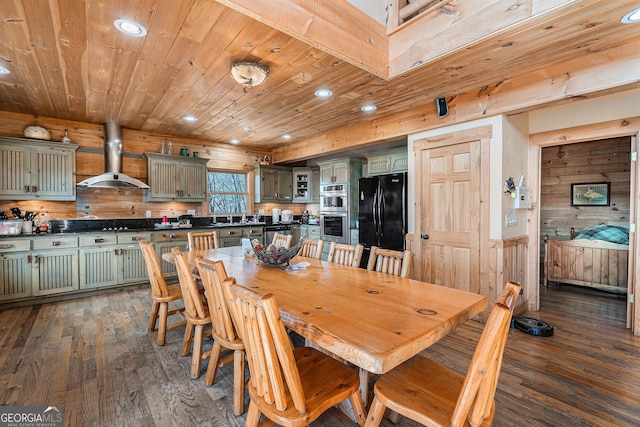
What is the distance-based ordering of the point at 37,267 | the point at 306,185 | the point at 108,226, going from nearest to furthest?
the point at 37,267
the point at 108,226
the point at 306,185

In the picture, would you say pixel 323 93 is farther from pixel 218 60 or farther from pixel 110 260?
pixel 110 260

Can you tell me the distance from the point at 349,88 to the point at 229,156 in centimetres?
365

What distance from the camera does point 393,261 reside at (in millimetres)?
2379

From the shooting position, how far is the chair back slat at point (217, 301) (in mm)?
1651

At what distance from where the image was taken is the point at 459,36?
219 cm

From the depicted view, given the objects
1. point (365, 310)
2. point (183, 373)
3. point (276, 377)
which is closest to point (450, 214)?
point (365, 310)

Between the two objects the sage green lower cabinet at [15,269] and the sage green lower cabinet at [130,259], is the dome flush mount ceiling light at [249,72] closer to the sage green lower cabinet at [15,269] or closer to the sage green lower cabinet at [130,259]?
the sage green lower cabinet at [130,259]

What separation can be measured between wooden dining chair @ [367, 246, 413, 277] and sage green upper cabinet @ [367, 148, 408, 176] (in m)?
2.60

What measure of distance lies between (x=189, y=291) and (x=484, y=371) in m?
1.89

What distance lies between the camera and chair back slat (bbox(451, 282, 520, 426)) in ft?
3.25

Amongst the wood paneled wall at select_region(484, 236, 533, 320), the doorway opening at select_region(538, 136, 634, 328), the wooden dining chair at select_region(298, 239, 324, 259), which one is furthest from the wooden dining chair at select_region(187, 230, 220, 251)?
the doorway opening at select_region(538, 136, 634, 328)

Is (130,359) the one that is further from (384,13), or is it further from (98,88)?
(384,13)

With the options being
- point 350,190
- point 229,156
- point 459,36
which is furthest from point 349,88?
point 229,156

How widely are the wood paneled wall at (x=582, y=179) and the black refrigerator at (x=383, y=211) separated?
3338mm
